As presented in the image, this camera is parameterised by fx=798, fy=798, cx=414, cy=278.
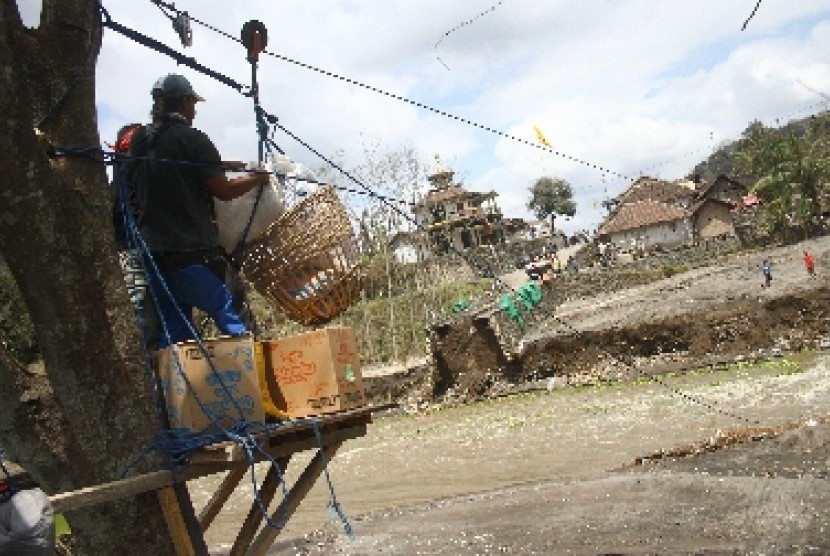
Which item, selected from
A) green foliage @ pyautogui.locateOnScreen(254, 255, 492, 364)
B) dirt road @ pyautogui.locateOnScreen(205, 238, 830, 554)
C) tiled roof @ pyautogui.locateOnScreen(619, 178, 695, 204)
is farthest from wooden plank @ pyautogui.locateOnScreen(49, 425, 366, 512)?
tiled roof @ pyautogui.locateOnScreen(619, 178, 695, 204)

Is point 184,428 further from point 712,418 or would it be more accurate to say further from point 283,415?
point 712,418

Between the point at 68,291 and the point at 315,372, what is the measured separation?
1170 millimetres

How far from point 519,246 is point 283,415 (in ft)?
177

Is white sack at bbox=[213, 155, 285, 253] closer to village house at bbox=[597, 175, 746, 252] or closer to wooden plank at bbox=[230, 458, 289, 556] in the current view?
wooden plank at bbox=[230, 458, 289, 556]

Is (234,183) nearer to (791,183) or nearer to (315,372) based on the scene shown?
(315,372)

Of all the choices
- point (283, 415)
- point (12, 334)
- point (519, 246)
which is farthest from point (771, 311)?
point (519, 246)

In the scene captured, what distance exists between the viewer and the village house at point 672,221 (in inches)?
2122

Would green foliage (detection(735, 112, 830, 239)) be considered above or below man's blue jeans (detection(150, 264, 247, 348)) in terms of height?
above

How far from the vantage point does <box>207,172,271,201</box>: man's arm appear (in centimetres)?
396

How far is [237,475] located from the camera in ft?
14.5

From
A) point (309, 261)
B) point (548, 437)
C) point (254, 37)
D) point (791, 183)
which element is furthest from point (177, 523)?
point (791, 183)

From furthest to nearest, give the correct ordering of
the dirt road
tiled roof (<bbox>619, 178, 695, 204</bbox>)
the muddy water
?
tiled roof (<bbox>619, 178, 695, 204</bbox>), the muddy water, the dirt road

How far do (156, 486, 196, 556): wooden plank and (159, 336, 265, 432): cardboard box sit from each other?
0.28 metres

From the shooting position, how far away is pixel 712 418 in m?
12.2
